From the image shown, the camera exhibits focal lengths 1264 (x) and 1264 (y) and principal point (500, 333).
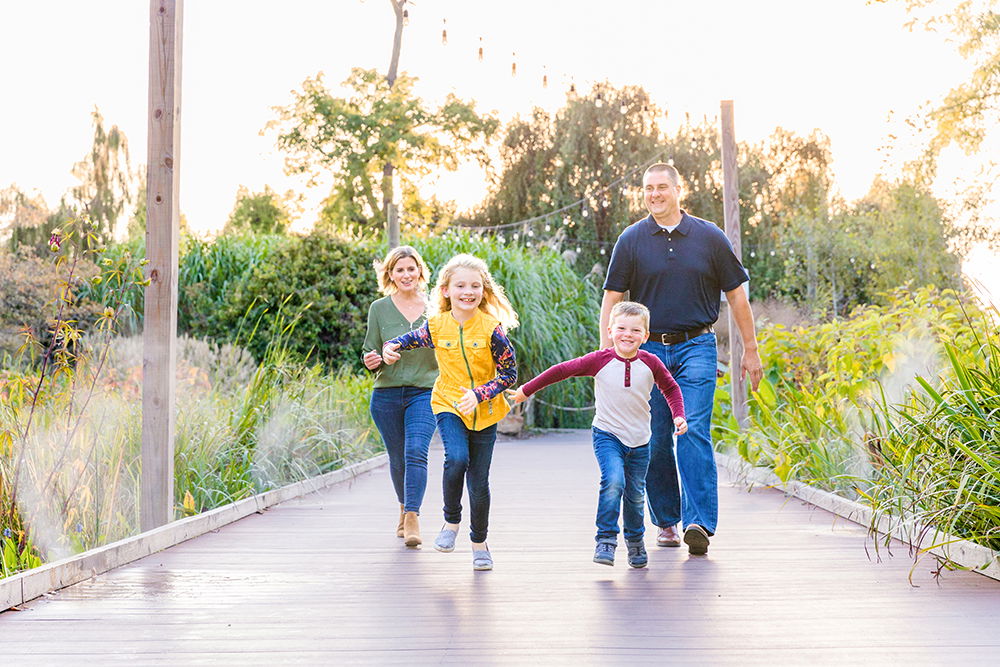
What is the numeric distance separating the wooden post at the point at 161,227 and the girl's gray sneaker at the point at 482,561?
6.47 feet

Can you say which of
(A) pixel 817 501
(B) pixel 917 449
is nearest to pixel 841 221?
(A) pixel 817 501

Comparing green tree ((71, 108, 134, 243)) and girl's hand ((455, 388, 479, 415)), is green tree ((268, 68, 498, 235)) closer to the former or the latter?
green tree ((71, 108, 134, 243))

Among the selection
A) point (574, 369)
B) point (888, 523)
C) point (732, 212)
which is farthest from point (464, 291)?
point (732, 212)

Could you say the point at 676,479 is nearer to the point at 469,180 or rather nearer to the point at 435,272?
the point at 435,272

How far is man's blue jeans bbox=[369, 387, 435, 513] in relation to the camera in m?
7.29

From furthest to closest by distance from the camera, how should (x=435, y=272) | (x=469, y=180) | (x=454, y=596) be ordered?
(x=469, y=180), (x=435, y=272), (x=454, y=596)

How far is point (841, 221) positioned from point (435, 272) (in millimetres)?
22874

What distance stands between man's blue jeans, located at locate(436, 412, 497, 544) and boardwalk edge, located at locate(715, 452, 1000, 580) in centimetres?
197

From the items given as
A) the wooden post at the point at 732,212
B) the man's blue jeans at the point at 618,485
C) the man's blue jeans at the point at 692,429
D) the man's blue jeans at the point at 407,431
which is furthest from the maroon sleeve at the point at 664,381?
the wooden post at the point at 732,212

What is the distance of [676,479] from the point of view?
6.86 m

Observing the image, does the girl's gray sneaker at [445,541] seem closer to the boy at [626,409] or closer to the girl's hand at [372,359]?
the boy at [626,409]

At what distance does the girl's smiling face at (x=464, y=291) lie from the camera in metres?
6.30

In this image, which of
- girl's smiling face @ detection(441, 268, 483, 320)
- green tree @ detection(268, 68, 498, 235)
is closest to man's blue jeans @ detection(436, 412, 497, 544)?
girl's smiling face @ detection(441, 268, 483, 320)

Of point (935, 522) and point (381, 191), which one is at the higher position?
point (381, 191)
